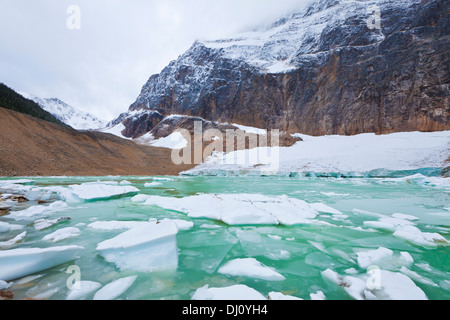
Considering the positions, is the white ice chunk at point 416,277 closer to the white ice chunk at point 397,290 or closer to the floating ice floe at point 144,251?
the white ice chunk at point 397,290

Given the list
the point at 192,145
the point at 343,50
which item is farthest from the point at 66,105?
the point at 343,50

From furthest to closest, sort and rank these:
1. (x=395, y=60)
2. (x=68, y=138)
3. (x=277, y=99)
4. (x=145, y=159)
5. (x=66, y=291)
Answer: (x=277, y=99) → (x=395, y=60) → (x=145, y=159) → (x=68, y=138) → (x=66, y=291)

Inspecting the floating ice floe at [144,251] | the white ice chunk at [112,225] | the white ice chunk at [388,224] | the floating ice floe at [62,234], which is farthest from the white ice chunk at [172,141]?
the floating ice floe at [144,251]

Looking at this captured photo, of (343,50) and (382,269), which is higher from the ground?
(343,50)

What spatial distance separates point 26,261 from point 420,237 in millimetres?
5363

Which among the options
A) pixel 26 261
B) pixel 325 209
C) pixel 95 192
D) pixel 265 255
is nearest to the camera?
pixel 26 261

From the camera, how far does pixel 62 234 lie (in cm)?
311

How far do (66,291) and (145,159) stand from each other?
103ft

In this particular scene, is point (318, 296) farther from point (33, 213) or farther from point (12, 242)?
point (33, 213)

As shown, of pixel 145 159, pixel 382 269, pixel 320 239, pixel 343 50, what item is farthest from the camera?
pixel 343 50

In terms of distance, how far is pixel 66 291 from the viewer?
1771 millimetres

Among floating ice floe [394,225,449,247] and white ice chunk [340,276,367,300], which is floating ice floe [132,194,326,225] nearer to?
floating ice floe [394,225,449,247]

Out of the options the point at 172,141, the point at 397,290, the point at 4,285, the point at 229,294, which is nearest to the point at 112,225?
the point at 4,285
